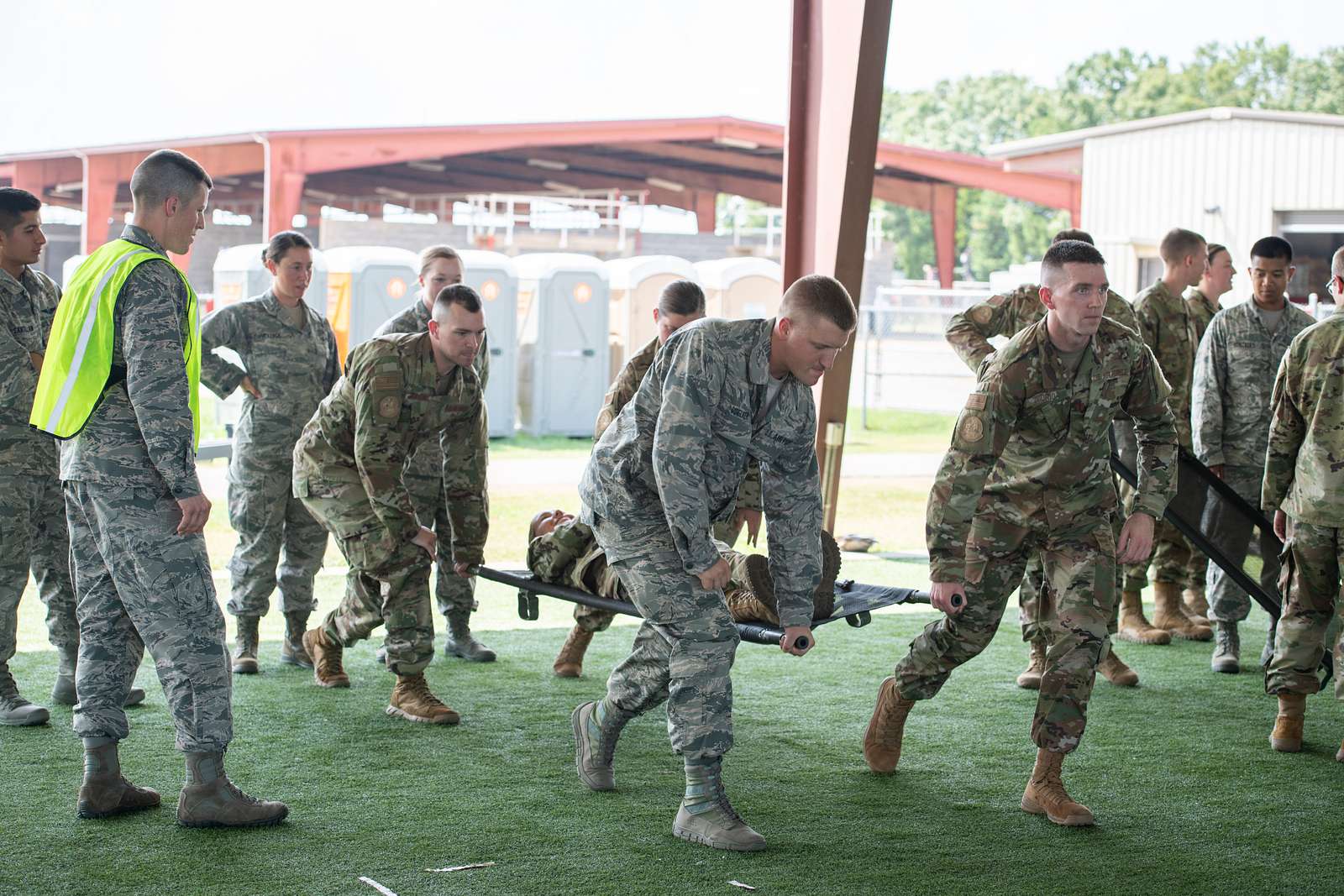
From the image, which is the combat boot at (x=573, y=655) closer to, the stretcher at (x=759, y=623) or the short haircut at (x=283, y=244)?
the stretcher at (x=759, y=623)

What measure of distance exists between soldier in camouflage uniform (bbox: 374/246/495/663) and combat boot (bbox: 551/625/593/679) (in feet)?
1.53

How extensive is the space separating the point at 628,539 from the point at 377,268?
1303 centimetres

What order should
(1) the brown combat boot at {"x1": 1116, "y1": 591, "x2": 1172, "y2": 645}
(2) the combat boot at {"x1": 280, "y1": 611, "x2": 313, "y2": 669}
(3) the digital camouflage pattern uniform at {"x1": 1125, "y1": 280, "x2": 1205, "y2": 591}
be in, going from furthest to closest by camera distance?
(1) the brown combat boot at {"x1": 1116, "y1": 591, "x2": 1172, "y2": 645} → (3) the digital camouflage pattern uniform at {"x1": 1125, "y1": 280, "x2": 1205, "y2": 591} → (2) the combat boot at {"x1": 280, "y1": 611, "x2": 313, "y2": 669}

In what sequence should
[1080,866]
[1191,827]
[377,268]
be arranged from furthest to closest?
[377,268] → [1191,827] → [1080,866]

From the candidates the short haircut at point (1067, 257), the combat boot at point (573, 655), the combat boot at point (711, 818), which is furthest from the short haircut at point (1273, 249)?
the combat boot at point (711, 818)

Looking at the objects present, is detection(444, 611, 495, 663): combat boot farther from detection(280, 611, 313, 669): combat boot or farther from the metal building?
the metal building

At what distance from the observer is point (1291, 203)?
18922 millimetres

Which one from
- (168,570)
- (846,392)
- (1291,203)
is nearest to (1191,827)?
(168,570)

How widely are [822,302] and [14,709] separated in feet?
11.4

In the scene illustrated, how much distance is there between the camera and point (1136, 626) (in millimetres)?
7371

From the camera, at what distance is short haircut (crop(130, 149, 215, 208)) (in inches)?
155

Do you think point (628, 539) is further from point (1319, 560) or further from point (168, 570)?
point (1319, 560)

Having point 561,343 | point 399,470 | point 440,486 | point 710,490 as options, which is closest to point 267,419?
point 440,486

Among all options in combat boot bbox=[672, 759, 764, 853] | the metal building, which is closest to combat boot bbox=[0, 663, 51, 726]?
combat boot bbox=[672, 759, 764, 853]
